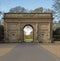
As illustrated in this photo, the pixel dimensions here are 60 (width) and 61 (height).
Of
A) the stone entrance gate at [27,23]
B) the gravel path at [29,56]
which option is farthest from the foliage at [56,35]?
the gravel path at [29,56]

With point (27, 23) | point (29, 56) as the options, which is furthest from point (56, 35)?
point (29, 56)

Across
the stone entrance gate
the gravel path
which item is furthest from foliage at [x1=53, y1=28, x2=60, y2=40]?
the gravel path

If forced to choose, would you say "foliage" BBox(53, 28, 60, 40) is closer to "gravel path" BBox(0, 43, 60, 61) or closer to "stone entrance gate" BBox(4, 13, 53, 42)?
"stone entrance gate" BBox(4, 13, 53, 42)

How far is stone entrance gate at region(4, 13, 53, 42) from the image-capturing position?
7169 centimetres

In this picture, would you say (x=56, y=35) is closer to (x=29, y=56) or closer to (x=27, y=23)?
(x=27, y=23)

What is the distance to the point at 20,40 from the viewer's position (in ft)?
235

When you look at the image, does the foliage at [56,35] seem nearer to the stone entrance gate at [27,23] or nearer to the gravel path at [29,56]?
the stone entrance gate at [27,23]

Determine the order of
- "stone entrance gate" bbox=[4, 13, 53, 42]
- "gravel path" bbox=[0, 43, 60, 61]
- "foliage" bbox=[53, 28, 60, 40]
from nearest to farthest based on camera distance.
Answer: "gravel path" bbox=[0, 43, 60, 61]
"stone entrance gate" bbox=[4, 13, 53, 42]
"foliage" bbox=[53, 28, 60, 40]

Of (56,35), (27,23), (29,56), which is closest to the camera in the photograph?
(29,56)

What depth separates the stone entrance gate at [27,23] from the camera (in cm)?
7169

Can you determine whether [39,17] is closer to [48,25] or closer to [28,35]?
[48,25]

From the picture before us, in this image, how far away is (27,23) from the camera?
72.2m

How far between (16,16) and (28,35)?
4794 cm

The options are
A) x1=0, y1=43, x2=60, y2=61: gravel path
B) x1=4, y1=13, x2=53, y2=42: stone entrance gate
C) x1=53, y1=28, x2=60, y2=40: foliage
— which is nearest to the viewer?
x1=0, y1=43, x2=60, y2=61: gravel path
